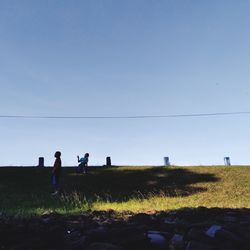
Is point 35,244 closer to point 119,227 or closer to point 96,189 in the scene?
point 119,227

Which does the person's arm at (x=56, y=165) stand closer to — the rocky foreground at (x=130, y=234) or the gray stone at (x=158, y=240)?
the rocky foreground at (x=130, y=234)

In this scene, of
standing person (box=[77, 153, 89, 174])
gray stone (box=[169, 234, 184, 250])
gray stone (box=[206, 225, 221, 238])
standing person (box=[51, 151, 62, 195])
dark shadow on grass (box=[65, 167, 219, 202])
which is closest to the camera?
gray stone (box=[169, 234, 184, 250])

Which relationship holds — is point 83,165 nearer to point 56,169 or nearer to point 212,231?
point 56,169

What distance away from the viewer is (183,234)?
22.1 ft

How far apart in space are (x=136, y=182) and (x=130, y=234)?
62.9 ft

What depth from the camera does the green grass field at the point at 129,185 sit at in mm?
20000

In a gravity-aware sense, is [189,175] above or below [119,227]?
above

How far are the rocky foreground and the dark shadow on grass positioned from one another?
12.4 metres

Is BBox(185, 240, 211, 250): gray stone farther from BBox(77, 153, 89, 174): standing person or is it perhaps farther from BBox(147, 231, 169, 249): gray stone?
BBox(77, 153, 89, 174): standing person

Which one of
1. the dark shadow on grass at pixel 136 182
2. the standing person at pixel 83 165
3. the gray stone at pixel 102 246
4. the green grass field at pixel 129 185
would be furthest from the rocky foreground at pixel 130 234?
the standing person at pixel 83 165

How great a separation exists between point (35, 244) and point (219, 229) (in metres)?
2.53

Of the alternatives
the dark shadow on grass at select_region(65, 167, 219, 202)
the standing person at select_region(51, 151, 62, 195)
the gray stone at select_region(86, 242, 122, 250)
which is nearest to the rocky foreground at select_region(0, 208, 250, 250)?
the gray stone at select_region(86, 242, 122, 250)

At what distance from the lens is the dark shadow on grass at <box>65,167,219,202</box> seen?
878 inches

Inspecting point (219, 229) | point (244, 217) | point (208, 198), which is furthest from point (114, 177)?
point (219, 229)
